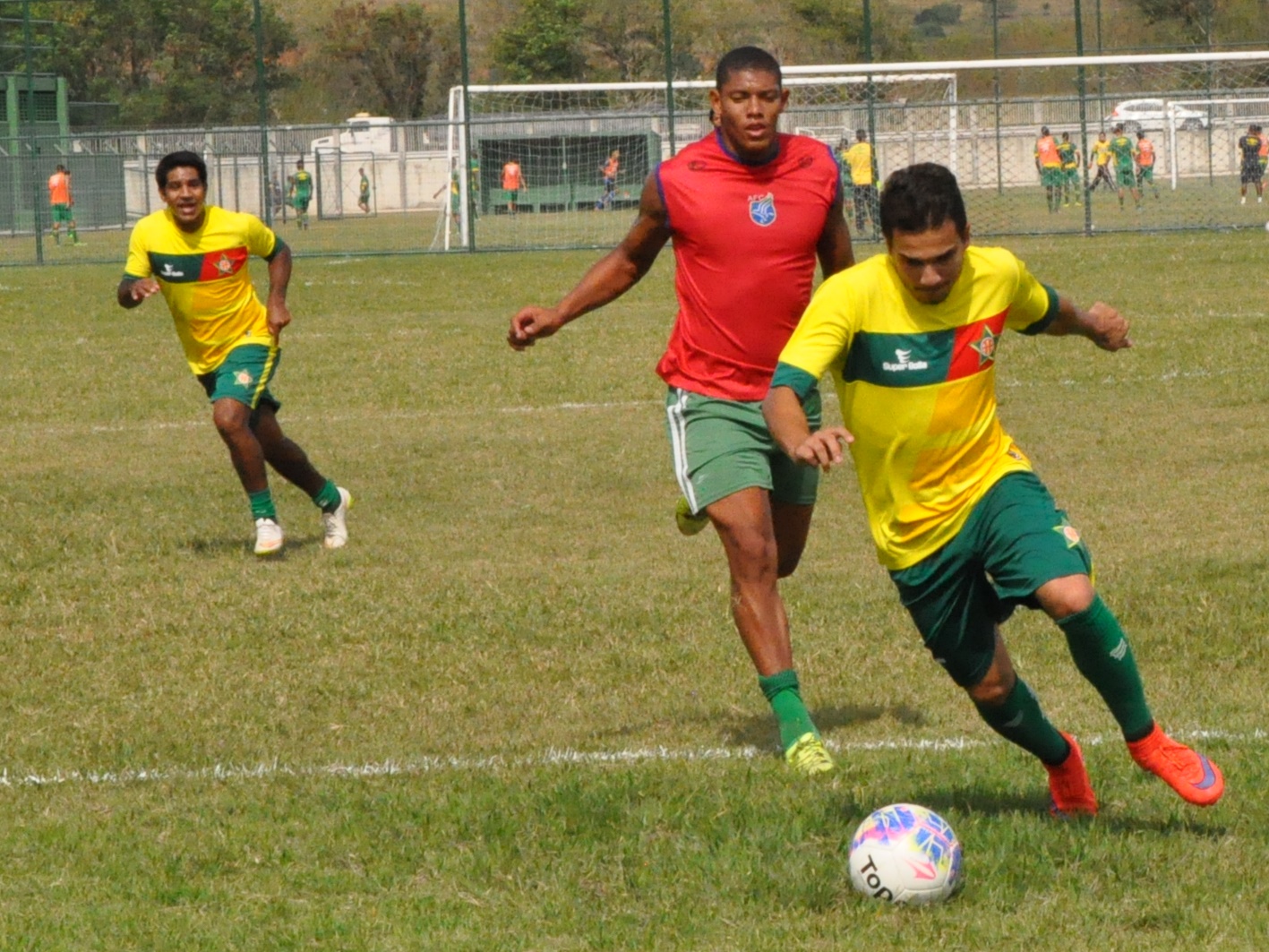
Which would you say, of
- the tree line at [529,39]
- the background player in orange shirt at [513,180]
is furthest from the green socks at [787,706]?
the tree line at [529,39]

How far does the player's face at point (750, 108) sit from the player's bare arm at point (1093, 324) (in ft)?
3.83

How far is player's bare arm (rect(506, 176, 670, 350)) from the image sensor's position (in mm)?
6066

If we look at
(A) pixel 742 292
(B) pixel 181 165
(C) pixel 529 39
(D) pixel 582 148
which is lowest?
(A) pixel 742 292

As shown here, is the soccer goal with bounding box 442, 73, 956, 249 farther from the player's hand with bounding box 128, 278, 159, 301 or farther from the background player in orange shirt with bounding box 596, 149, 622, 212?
the player's hand with bounding box 128, 278, 159, 301

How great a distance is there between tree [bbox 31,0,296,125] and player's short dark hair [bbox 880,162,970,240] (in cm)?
4519

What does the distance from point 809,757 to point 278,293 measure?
4922 millimetres

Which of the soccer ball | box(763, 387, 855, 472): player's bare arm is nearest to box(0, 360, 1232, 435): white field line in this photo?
box(763, 387, 855, 472): player's bare arm

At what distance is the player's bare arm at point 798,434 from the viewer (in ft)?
14.4

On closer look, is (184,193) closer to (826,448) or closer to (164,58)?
(826,448)

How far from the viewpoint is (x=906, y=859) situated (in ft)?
14.5

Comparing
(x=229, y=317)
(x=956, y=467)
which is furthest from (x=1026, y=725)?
(x=229, y=317)

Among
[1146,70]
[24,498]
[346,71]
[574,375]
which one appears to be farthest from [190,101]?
[24,498]

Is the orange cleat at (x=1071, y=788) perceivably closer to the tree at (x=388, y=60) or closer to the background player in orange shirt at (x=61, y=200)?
the background player in orange shirt at (x=61, y=200)

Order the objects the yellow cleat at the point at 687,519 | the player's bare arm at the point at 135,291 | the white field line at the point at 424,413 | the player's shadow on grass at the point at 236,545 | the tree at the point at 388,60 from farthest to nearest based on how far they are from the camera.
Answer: the tree at the point at 388,60
the white field line at the point at 424,413
the player's shadow on grass at the point at 236,545
the player's bare arm at the point at 135,291
the yellow cleat at the point at 687,519
